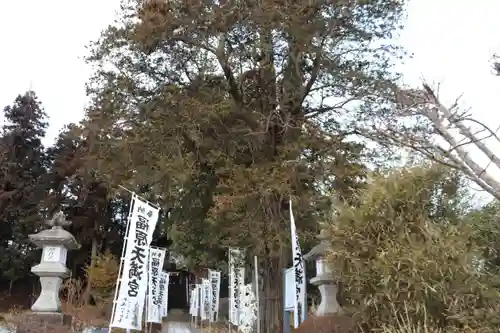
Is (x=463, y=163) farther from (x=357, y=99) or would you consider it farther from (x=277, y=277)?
(x=277, y=277)

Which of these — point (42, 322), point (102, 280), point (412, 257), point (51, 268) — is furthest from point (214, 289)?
point (412, 257)

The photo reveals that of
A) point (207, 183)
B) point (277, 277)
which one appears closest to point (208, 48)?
point (207, 183)

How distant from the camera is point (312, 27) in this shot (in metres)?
11.0

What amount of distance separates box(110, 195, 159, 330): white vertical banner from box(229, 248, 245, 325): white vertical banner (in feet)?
15.7

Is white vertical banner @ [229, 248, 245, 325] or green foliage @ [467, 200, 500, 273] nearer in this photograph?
green foliage @ [467, 200, 500, 273]

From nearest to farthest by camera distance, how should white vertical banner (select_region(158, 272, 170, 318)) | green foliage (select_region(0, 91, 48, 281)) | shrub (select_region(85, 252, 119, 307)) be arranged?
1. white vertical banner (select_region(158, 272, 170, 318))
2. shrub (select_region(85, 252, 119, 307))
3. green foliage (select_region(0, 91, 48, 281))

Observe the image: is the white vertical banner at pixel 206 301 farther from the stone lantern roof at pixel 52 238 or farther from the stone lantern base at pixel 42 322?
the stone lantern base at pixel 42 322

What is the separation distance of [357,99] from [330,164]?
1.90m

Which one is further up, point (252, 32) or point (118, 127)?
point (252, 32)

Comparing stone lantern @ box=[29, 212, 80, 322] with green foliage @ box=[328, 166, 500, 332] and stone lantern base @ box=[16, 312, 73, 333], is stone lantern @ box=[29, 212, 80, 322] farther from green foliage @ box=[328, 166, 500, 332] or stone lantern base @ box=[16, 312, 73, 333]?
green foliage @ box=[328, 166, 500, 332]

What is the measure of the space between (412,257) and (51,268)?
8489 millimetres

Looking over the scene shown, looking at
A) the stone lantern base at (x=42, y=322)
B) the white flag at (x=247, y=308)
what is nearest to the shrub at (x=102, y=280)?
the white flag at (x=247, y=308)

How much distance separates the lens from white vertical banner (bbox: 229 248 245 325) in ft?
50.9

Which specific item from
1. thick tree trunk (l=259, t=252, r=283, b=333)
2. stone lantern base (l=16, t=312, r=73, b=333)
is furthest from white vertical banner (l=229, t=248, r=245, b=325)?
stone lantern base (l=16, t=312, r=73, b=333)
